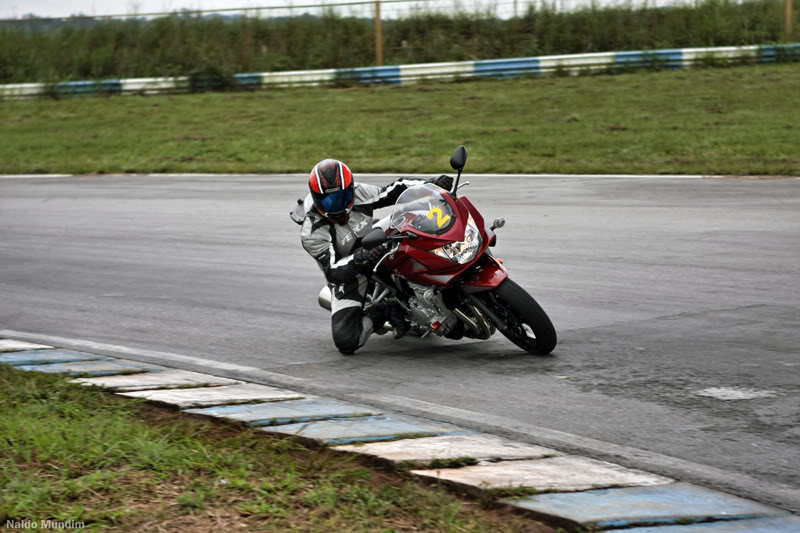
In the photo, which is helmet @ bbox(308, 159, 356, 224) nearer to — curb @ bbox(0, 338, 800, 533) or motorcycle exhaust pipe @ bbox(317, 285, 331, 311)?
motorcycle exhaust pipe @ bbox(317, 285, 331, 311)

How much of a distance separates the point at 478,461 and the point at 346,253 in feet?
9.66

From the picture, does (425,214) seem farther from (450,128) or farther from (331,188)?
(450,128)

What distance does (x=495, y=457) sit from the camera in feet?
15.3

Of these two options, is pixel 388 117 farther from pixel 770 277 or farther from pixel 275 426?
pixel 275 426

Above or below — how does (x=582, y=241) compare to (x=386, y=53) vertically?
below

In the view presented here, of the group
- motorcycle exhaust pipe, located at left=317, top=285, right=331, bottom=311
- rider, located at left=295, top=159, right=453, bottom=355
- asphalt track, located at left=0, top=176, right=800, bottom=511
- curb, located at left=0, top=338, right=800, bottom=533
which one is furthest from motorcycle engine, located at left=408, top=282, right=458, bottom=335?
curb, located at left=0, top=338, right=800, bottom=533

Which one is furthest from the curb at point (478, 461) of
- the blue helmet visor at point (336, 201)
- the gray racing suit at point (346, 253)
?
the blue helmet visor at point (336, 201)

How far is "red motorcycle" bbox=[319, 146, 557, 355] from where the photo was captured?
21.4ft

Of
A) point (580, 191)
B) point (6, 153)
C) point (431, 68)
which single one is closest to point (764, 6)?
point (431, 68)

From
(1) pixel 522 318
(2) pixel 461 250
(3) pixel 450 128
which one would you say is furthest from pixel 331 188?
(3) pixel 450 128

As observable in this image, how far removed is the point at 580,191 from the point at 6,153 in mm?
14899

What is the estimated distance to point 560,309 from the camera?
807cm

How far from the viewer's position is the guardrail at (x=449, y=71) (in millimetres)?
25438

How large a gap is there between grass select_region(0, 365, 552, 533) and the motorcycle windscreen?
1935mm
